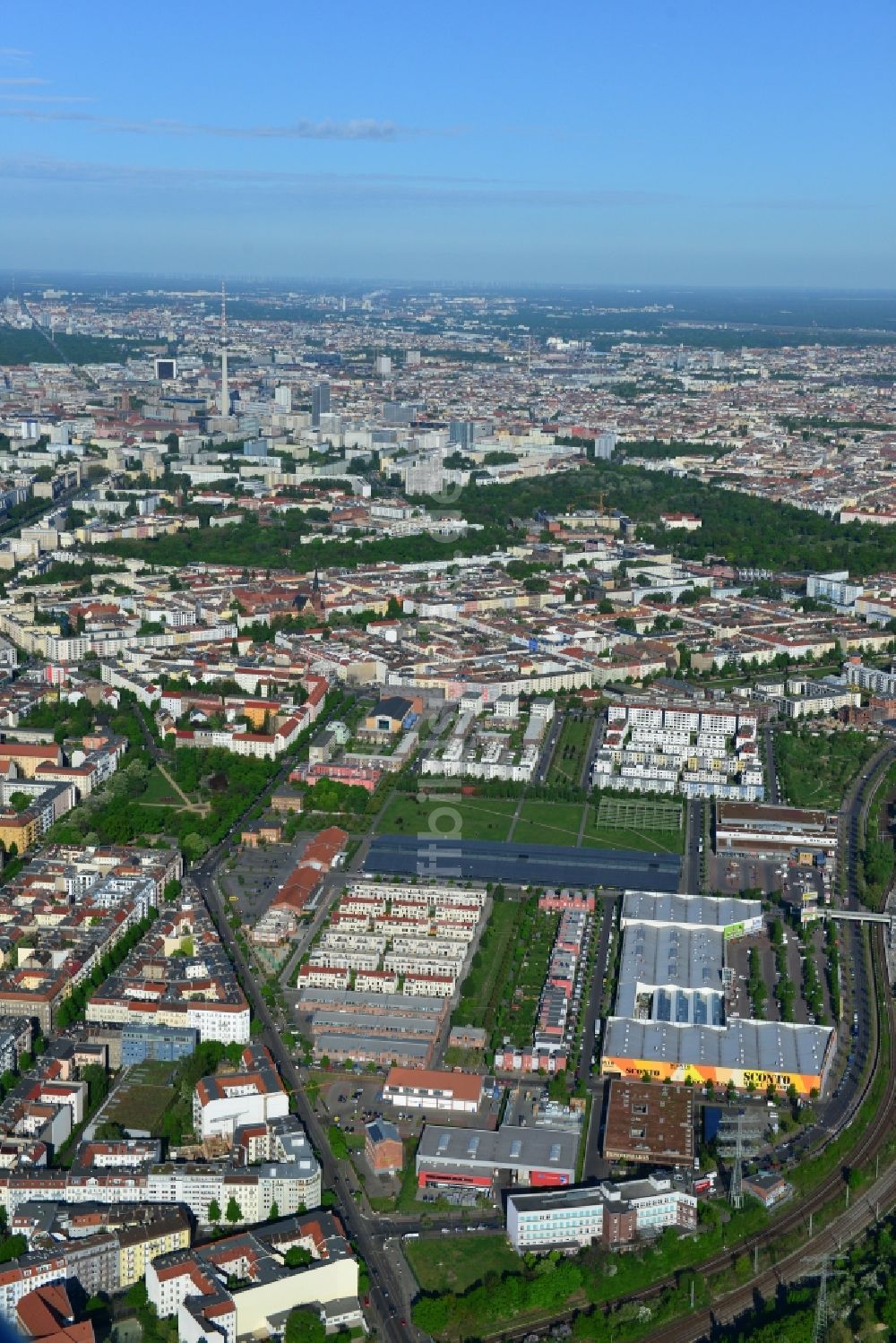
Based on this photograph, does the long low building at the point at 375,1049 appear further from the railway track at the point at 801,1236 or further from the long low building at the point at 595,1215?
the railway track at the point at 801,1236

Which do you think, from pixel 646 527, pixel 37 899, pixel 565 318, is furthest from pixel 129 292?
pixel 37 899

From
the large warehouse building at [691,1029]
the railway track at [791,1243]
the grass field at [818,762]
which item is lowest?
the railway track at [791,1243]

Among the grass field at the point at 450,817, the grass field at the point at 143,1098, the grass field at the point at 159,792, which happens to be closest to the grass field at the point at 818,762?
the grass field at the point at 450,817

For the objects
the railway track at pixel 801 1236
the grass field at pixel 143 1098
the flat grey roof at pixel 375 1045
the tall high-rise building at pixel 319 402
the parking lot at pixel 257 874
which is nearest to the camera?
the railway track at pixel 801 1236

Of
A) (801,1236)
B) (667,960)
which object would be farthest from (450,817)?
(801,1236)

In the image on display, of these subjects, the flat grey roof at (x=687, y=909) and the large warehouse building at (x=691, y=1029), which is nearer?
the large warehouse building at (x=691, y=1029)

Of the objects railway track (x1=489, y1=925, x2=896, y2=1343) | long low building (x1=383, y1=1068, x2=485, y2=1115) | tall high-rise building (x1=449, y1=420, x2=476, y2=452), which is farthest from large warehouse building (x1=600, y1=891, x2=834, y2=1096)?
tall high-rise building (x1=449, y1=420, x2=476, y2=452)

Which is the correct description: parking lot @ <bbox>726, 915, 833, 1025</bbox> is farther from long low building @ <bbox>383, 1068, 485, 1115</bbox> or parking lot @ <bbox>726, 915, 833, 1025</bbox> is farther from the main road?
the main road

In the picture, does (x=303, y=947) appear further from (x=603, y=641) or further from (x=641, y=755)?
(x=603, y=641)
